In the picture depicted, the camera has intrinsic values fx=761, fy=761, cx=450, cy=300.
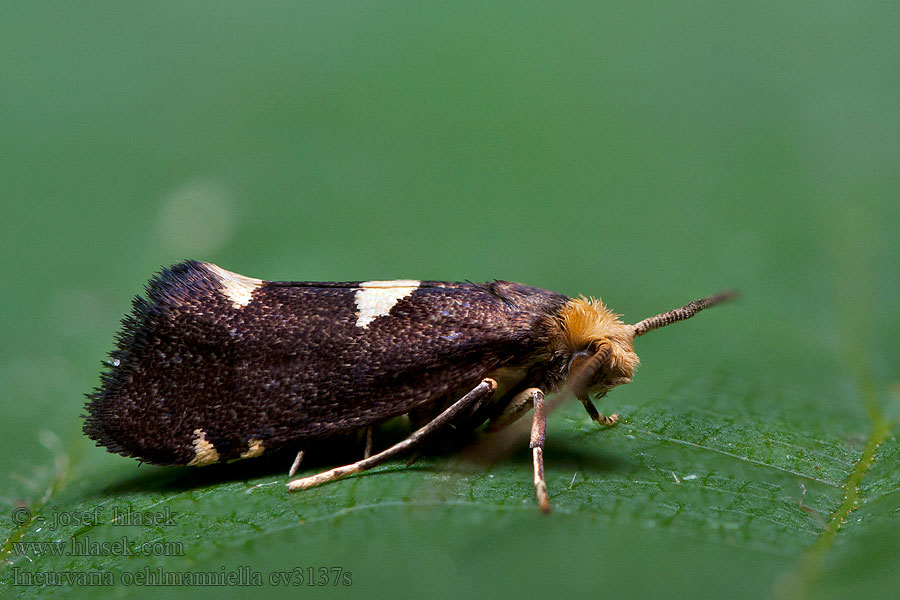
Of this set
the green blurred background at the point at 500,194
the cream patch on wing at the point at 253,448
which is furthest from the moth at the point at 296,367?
the green blurred background at the point at 500,194

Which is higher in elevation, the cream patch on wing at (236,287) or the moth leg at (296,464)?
the cream patch on wing at (236,287)

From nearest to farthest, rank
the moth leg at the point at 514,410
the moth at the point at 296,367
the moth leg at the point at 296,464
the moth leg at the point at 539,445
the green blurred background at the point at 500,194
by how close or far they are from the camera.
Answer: the moth leg at the point at 539,445
the moth leg at the point at 296,464
the moth at the point at 296,367
the moth leg at the point at 514,410
the green blurred background at the point at 500,194

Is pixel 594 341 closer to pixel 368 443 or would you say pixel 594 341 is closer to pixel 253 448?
pixel 368 443

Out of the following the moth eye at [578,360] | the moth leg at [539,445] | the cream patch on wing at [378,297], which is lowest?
the moth leg at [539,445]

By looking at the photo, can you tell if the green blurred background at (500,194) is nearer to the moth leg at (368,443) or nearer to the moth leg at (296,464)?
the moth leg at (296,464)

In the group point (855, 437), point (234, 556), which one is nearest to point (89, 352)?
point (234, 556)

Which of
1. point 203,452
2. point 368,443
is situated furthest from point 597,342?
point 203,452

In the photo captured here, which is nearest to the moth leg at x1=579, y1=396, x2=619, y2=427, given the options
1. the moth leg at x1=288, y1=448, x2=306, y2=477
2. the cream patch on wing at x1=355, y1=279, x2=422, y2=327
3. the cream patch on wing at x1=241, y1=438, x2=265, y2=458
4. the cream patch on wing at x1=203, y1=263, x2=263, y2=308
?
the cream patch on wing at x1=355, y1=279, x2=422, y2=327

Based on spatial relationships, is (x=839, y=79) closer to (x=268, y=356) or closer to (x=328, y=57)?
(x=328, y=57)
